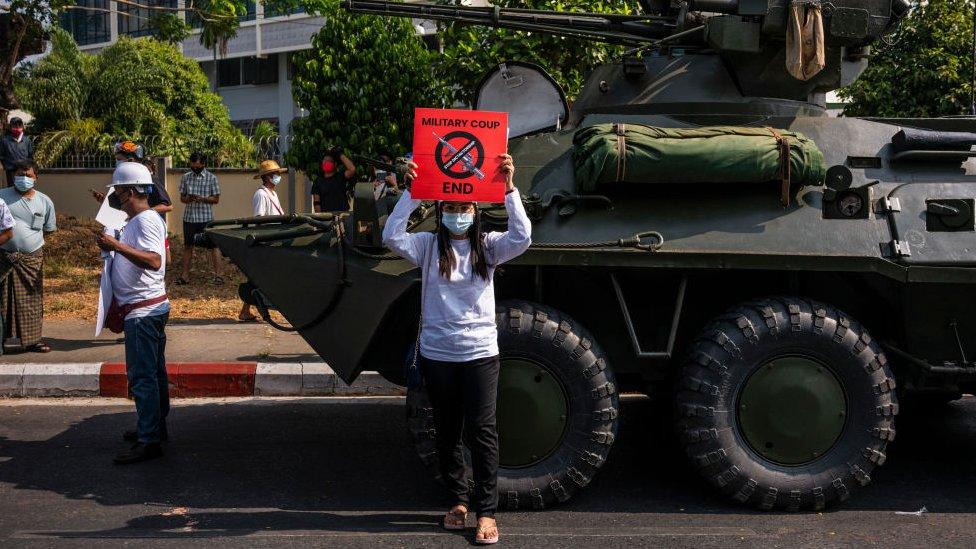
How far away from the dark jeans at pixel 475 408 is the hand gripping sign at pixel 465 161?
2.40 feet

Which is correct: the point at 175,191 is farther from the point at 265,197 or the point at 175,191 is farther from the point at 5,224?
the point at 5,224

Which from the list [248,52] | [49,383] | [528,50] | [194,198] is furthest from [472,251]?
[248,52]

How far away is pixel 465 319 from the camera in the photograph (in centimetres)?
471

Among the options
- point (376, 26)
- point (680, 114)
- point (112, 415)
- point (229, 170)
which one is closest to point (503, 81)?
point (680, 114)

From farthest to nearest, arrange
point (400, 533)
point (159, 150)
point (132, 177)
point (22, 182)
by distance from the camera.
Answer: point (159, 150)
point (22, 182)
point (132, 177)
point (400, 533)

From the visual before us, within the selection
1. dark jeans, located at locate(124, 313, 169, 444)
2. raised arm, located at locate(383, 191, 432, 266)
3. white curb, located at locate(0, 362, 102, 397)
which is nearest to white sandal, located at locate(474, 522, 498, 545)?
raised arm, located at locate(383, 191, 432, 266)

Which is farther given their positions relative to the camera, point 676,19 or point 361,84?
point 361,84

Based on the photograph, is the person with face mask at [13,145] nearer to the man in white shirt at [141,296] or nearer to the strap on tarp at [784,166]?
the man in white shirt at [141,296]

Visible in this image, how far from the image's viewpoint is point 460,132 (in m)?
4.67

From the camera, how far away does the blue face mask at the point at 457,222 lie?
15.5 feet

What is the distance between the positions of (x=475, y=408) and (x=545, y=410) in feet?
1.72

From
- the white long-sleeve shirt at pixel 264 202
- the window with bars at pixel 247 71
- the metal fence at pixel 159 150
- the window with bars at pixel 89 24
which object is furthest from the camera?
the window with bars at pixel 89 24

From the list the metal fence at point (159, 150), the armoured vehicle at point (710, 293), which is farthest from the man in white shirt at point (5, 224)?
the metal fence at point (159, 150)

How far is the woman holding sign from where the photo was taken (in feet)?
15.4
